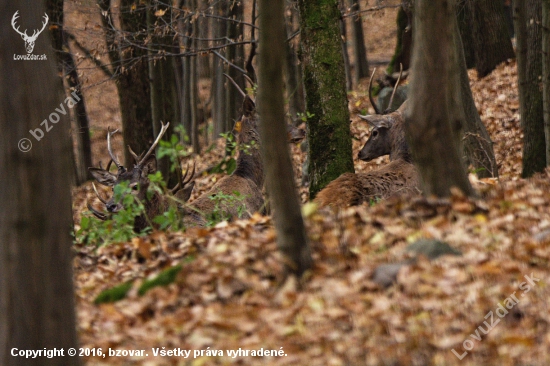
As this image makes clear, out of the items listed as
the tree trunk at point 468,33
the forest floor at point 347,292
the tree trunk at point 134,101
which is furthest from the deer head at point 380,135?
the tree trunk at point 468,33

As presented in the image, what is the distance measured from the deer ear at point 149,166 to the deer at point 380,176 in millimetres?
2532

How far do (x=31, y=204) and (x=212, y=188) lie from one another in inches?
262

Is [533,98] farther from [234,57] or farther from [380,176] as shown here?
[234,57]

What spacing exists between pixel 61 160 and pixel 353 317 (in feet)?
7.31

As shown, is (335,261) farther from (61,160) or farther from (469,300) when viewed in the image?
(61,160)

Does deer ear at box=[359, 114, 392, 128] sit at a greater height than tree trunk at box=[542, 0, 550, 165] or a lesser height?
lesser

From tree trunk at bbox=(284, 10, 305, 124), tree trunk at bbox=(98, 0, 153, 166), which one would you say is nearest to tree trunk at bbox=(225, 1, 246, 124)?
tree trunk at bbox=(284, 10, 305, 124)

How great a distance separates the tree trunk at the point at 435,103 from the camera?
21.5 ft

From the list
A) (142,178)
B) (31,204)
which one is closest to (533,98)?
(142,178)

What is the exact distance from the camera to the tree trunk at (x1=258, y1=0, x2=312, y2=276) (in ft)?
17.2

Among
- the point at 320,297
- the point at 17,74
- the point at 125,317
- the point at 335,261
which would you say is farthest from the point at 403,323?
the point at 17,74
